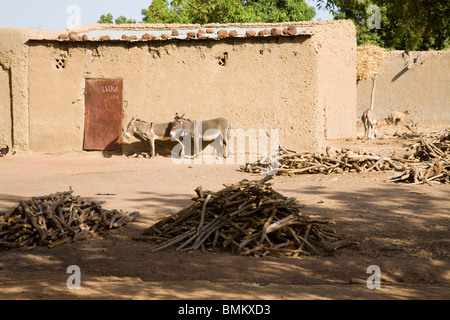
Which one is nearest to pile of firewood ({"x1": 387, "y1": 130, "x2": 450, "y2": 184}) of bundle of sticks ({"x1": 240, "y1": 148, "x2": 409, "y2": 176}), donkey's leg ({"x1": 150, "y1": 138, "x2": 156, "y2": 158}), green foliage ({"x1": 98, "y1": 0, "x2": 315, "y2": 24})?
bundle of sticks ({"x1": 240, "y1": 148, "x2": 409, "y2": 176})

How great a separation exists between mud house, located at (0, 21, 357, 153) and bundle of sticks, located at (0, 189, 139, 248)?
6647 millimetres

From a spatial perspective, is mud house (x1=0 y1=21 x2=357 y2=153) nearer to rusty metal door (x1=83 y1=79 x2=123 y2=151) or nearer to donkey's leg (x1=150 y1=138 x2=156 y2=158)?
rusty metal door (x1=83 y1=79 x2=123 y2=151)

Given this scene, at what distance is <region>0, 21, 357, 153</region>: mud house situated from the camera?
11789 mm

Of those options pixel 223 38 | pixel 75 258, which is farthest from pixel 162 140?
pixel 75 258

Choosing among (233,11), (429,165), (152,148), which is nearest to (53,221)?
(429,165)

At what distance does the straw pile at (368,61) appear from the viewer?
662 inches

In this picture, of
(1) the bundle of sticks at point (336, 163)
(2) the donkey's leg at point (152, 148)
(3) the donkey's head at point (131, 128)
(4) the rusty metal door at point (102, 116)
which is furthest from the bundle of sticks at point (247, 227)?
(4) the rusty metal door at point (102, 116)

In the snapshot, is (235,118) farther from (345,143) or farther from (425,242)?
(425,242)

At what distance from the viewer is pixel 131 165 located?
11461 mm

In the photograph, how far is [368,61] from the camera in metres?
16.9

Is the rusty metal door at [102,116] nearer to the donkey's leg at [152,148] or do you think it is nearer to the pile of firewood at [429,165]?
the donkey's leg at [152,148]

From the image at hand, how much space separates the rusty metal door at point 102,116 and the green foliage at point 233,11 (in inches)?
219

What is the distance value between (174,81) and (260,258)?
847 cm

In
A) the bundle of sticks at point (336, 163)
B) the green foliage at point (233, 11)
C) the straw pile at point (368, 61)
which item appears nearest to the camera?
the bundle of sticks at point (336, 163)
